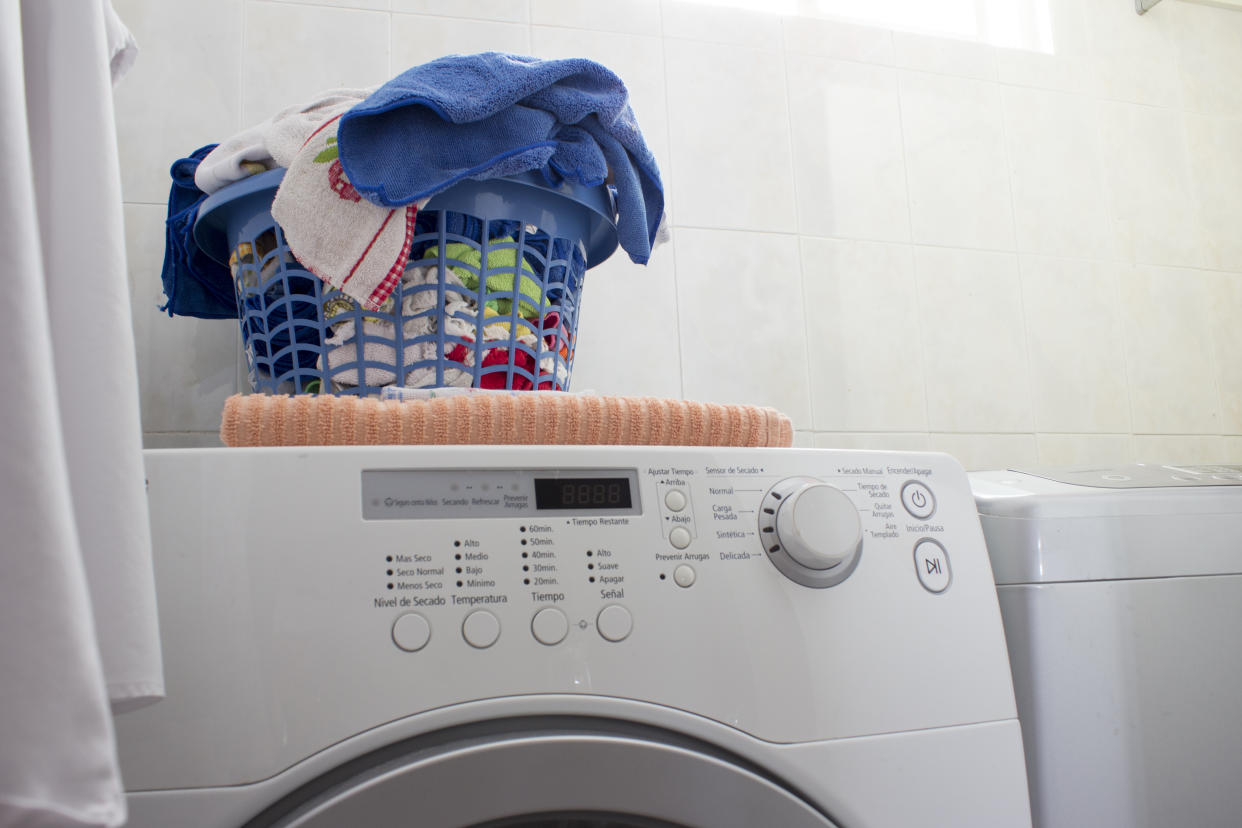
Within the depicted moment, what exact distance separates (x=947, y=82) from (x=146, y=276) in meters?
1.20

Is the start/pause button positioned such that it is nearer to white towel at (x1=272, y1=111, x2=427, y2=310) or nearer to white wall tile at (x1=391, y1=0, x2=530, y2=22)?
white towel at (x1=272, y1=111, x2=427, y2=310)

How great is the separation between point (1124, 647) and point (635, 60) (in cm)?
96

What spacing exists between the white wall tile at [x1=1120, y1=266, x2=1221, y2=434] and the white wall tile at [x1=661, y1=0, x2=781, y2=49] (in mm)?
696

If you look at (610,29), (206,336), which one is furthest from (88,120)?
(610,29)

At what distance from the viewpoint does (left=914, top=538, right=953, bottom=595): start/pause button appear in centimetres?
55

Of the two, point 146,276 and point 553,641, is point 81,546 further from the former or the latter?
point 146,276

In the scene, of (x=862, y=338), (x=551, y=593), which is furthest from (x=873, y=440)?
(x=551, y=593)

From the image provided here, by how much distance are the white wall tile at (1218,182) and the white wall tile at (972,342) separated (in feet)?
1.31

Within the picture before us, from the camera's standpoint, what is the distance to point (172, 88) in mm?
1076

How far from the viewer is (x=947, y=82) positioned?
1.37 metres

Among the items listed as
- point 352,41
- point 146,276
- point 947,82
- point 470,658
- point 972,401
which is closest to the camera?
point 470,658

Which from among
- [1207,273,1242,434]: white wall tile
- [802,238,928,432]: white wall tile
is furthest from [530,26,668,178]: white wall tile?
[1207,273,1242,434]: white wall tile

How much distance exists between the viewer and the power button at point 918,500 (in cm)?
57

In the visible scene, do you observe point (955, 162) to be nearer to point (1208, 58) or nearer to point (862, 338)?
point (862, 338)
